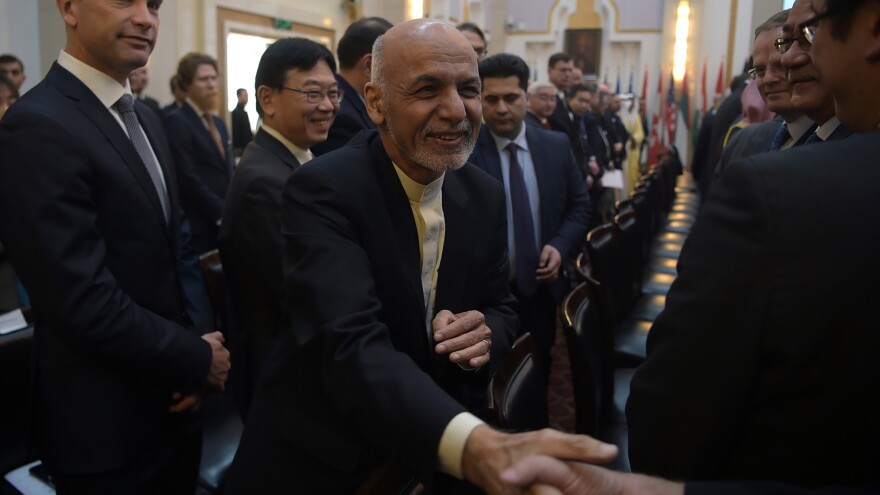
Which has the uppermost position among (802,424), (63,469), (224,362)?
(802,424)

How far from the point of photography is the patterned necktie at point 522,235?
2.78m

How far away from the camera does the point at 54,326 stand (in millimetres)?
1488

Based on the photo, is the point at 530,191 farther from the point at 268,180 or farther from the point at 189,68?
the point at 189,68

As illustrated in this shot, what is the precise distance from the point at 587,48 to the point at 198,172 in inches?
529

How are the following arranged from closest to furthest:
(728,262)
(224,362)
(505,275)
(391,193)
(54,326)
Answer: (728,262) < (391,193) < (54,326) < (505,275) < (224,362)

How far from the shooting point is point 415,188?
143cm

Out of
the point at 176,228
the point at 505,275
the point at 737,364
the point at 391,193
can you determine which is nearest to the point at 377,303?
the point at 391,193

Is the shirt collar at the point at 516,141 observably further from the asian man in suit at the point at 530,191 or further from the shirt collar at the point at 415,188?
the shirt collar at the point at 415,188

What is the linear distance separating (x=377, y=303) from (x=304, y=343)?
15 cm

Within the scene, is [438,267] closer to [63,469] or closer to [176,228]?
[176,228]

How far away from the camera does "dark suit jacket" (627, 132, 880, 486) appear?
76 centimetres

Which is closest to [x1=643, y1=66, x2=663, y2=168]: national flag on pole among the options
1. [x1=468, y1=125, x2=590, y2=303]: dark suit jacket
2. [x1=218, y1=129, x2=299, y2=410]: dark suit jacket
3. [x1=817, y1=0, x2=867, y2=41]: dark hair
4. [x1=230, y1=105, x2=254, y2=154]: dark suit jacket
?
[x1=230, y1=105, x2=254, y2=154]: dark suit jacket

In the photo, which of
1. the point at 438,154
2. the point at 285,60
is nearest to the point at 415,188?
the point at 438,154

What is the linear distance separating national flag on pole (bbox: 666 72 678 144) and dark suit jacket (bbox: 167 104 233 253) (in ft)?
39.6
